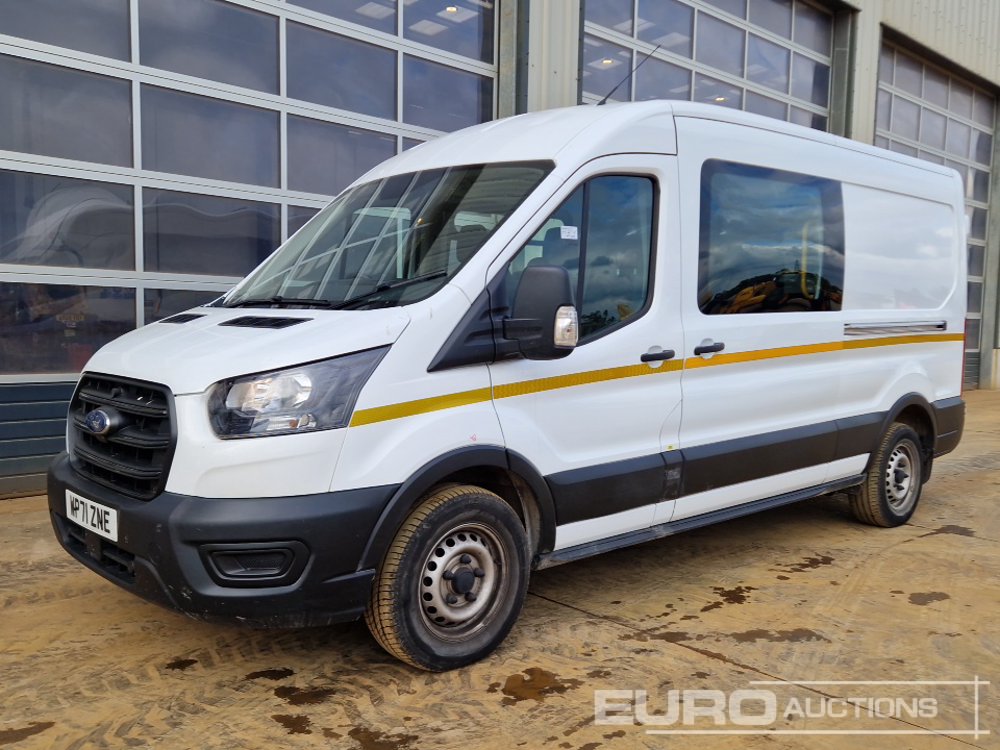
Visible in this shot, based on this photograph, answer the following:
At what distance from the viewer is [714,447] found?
432 centimetres

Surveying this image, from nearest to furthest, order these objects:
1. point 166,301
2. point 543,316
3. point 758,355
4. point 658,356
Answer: point 543,316
point 658,356
point 758,355
point 166,301

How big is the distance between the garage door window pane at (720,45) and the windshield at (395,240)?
27.7ft

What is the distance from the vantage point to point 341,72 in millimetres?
7973

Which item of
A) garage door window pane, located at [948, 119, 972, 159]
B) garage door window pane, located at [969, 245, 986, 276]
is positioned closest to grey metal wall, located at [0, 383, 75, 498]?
garage door window pane, located at [948, 119, 972, 159]

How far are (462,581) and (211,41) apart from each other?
5630 mm

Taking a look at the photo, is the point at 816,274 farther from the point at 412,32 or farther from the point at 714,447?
the point at 412,32

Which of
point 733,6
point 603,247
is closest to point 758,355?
point 603,247

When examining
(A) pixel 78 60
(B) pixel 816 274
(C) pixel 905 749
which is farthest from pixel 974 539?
(A) pixel 78 60

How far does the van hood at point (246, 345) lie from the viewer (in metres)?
2.98

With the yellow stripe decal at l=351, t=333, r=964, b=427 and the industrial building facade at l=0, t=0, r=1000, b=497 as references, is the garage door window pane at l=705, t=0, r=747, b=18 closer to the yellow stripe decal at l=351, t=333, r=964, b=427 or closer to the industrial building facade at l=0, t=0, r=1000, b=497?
the industrial building facade at l=0, t=0, r=1000, b=497

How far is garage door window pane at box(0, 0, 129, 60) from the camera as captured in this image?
20.3 ft

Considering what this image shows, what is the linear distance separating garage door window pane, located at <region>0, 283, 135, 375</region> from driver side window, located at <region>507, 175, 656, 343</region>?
14.4ft

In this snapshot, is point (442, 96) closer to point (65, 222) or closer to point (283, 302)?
point (65, 222)

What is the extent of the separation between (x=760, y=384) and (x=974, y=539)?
209cm
